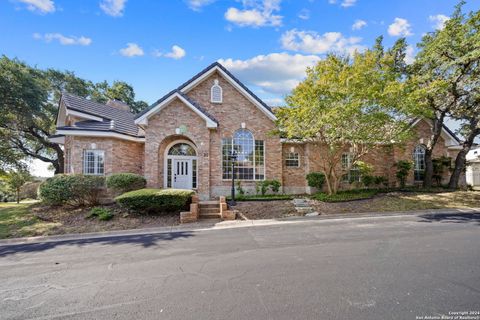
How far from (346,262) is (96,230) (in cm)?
900

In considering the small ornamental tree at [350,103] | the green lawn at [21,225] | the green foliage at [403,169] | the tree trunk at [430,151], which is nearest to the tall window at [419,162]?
the tree trunk at [430,151]

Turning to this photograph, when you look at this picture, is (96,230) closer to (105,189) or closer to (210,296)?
(105,189)

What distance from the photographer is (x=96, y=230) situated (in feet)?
28.5

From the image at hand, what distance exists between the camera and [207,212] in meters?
10.7

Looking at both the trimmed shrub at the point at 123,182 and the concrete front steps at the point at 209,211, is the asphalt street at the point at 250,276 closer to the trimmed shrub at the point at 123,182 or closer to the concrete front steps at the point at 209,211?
the concrete front steps at the point at 209,211

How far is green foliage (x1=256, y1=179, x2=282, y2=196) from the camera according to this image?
46.9 feet

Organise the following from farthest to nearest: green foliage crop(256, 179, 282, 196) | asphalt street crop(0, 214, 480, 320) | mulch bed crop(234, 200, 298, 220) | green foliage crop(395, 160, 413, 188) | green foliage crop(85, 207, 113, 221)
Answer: green foliage crop(395, 160, 413, 188)
green foliage crop(256, 179, 282, 196)
mulch bed crop(234, 200, 298, 220)
green foliage crop(85, 207, 113, 221)
asphalt street crop(0, 214, 480, 320)

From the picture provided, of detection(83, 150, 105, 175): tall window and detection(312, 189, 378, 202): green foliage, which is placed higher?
detection(83, 150, 105, 175): tall window

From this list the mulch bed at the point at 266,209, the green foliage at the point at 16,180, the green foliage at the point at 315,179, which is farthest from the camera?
the green foliage at the point at 16,180

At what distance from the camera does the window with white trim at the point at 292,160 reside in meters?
15.9

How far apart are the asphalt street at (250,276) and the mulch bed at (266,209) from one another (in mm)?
3126

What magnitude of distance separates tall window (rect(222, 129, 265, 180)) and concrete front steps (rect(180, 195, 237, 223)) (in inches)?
152

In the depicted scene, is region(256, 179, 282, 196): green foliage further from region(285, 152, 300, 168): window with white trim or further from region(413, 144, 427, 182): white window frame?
region(413, 144, 427, 182): white window frame

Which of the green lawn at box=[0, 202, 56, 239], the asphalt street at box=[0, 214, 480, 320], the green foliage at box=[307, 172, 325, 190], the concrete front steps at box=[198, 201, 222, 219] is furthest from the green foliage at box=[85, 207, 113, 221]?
the green foliage at box=[307, 172, 325, 190]
